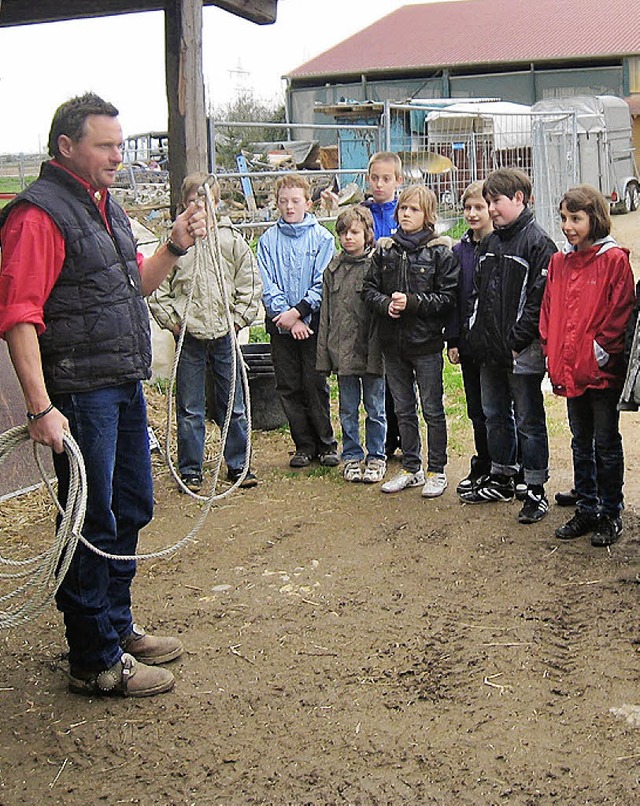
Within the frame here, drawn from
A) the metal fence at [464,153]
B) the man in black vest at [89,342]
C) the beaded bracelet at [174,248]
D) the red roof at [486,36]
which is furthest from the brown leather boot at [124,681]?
the red roof at [486,36]

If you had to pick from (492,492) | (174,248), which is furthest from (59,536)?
(492,492)

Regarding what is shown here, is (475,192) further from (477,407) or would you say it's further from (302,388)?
(302,388)

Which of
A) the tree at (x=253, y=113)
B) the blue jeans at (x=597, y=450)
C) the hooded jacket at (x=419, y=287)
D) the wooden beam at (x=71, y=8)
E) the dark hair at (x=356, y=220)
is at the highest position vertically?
the tree at (x=253, y=113)

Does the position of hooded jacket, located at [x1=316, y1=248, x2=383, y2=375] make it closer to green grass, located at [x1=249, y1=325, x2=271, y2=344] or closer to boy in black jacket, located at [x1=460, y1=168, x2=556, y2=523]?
boy in black jacket, located at [x1=460, y1=168, x2=556, y2=523]

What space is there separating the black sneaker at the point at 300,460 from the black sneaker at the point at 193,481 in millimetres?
633

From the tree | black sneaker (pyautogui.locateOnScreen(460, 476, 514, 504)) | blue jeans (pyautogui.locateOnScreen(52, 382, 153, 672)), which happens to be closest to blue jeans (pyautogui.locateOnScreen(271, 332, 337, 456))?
black sneaker (pyautogui.locateOnScreen(460, 476, 514, 504))

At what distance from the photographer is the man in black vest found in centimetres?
313

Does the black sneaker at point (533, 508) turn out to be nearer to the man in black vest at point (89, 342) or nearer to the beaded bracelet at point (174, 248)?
the man in black vest at point (89, 342)

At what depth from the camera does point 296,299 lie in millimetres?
6141

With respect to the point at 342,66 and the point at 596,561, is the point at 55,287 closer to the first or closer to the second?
the point at 596,561

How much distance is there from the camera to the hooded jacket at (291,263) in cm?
613

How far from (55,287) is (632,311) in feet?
8.16

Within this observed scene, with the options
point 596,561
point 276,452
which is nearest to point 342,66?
point 276,452

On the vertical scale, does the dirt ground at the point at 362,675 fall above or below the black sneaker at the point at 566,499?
below
